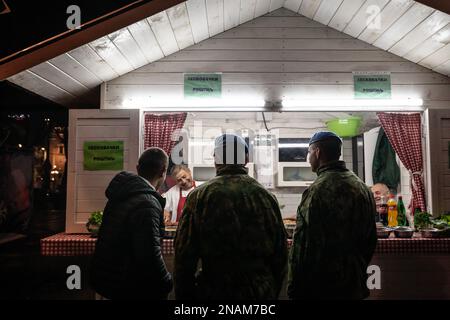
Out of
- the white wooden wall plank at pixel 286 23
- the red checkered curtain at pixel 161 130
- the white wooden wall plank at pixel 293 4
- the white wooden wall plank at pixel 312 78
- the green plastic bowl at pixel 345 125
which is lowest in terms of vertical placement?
the red checkered curtain at pixel 161 130

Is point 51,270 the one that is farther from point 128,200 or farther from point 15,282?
point 128,200

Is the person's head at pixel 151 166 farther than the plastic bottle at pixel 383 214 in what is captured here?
No

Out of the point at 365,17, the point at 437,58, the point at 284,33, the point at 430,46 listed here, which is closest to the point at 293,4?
the point at 284,33

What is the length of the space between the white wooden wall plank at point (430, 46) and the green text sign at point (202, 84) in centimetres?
243

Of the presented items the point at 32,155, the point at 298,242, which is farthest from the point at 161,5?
the point at 32,155

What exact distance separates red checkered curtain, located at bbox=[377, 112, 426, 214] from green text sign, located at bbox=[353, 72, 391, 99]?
1.00 feet

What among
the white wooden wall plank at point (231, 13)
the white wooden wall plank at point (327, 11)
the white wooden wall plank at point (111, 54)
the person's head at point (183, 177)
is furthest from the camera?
the person's head at point (183, 177)

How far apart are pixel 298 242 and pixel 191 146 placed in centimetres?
A: 455

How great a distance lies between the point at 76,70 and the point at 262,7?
237cm

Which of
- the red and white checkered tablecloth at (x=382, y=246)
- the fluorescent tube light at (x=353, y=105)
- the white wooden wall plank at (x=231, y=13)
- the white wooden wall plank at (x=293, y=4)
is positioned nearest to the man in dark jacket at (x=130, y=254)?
the red and white checkered tablecloth at (x=382, y=246)

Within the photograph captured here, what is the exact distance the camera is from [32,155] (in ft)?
23.9

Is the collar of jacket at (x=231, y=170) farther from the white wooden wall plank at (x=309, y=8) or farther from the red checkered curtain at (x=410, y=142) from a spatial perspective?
the red checkered curtain at (x=410, y=142)

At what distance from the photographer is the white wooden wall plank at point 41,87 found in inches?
145

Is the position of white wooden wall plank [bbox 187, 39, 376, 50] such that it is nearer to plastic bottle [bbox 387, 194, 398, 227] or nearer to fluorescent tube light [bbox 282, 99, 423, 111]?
fluorescent tube light [bbox 282, 99, 423, 111]
